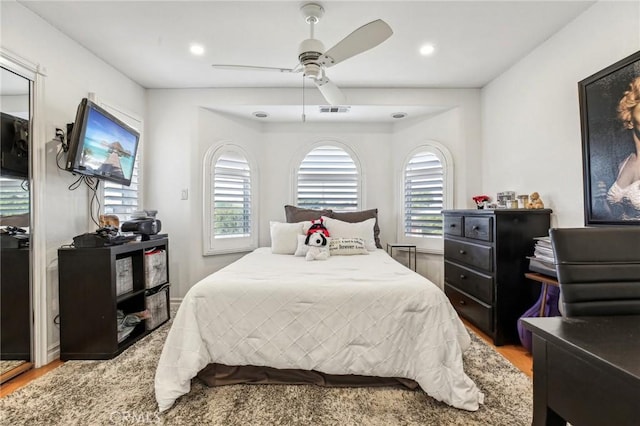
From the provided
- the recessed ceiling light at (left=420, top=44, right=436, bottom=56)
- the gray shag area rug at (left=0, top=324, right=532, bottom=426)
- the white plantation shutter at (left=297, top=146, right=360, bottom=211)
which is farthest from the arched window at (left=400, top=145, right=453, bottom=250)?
the gray shag area rug at (left=0, top=324, right=532, bottom=426)

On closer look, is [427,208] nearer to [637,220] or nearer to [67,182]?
[637,220]

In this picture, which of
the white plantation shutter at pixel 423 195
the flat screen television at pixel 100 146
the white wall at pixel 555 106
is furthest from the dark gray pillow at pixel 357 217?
the flat screen television at pixel 100 146

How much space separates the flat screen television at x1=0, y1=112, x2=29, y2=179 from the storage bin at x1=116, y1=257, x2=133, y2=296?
96 cm

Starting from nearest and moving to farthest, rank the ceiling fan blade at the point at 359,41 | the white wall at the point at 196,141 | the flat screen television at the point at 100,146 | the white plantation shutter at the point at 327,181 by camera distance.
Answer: the ceiling fan blade at the point at 359,41
the flat screen television at the point at 100,146
the white wall at the point at 196,141
the white plantation shutter at the point at 327,181

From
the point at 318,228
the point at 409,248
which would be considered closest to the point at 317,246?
the point at 318,228

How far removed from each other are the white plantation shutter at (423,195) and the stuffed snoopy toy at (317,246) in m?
1.60

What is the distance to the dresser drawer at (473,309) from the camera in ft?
8.80

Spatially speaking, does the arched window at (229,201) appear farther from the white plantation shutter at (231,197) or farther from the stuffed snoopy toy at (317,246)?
the stuffed snoopy toy at (317,246)

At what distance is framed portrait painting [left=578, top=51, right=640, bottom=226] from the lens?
1892 millimetres

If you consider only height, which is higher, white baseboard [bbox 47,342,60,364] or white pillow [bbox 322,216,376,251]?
white pillow [bbox 322,216,376,251]

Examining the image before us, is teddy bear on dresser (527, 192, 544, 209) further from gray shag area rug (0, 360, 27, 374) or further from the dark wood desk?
gray shag area rug (0, 360, 27, 374)

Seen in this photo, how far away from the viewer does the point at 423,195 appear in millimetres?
4027

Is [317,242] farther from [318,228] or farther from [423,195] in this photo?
[423,195]

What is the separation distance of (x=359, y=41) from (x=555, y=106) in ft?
6.25
